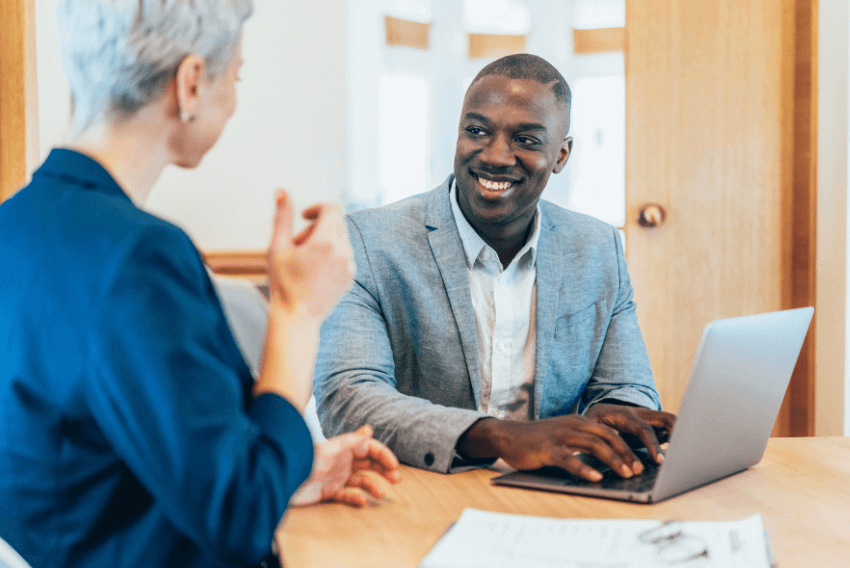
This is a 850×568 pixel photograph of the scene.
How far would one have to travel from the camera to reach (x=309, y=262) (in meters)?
0.69

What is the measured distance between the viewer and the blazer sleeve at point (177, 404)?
0.53 metres

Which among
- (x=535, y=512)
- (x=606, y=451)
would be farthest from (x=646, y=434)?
(x=535, y=512)

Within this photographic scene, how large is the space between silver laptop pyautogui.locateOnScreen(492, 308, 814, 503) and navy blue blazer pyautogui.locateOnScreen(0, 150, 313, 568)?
0.43 m

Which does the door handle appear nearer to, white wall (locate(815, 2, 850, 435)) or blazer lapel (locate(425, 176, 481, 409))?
white wall (locate(815, 2, 850, 435))

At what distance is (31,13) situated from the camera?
2.19 meters

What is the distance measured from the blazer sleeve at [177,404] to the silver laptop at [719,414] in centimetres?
46

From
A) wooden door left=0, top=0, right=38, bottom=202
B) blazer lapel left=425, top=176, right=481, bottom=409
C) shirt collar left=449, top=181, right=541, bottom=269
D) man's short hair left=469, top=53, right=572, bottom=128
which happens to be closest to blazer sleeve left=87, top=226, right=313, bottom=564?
blazer lapel left=425, top=176, right=481, bottom=409

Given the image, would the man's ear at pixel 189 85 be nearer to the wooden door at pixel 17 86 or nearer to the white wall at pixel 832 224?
the wooden door at pixel 17 86

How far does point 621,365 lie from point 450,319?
0.35 meters

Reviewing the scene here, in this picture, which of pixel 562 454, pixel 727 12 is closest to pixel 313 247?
pixel 562 454

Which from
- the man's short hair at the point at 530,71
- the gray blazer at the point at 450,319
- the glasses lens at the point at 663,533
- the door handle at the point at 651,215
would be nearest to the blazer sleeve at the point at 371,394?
the gray blazer at the point at 450,319

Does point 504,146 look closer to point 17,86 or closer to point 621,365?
point 621,365

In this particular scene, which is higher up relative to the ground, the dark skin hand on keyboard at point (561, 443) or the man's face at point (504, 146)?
the man's face at point (504, 146)

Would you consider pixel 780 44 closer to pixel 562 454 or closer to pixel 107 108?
pixel 562 454
